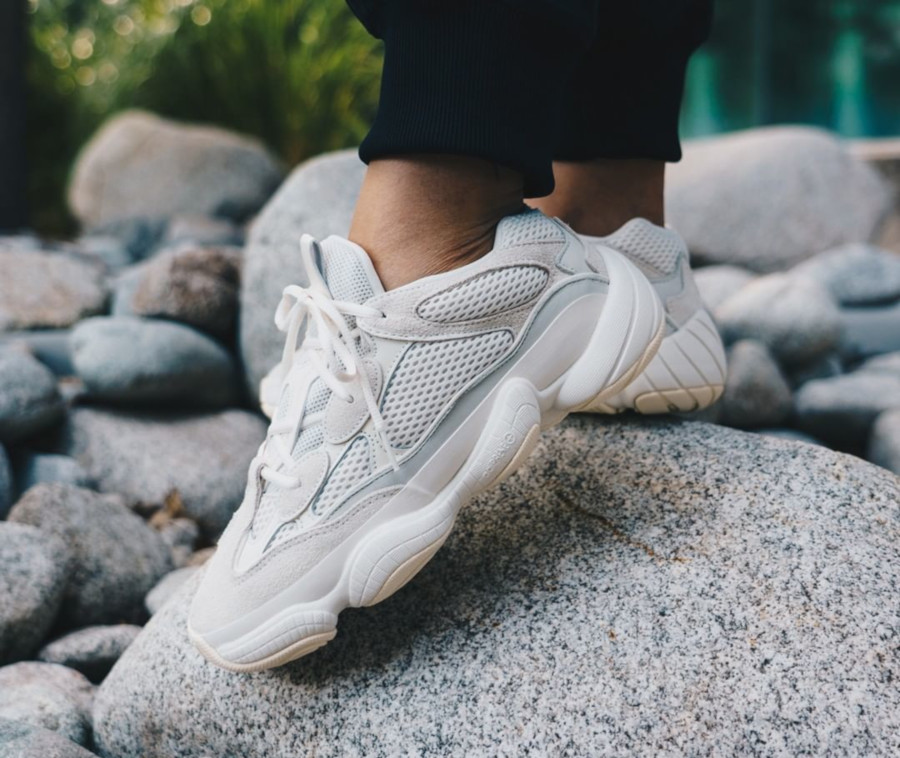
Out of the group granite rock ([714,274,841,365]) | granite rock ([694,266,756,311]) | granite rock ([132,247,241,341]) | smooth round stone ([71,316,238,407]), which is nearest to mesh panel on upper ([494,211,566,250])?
smooth round stone ([71,316,238,407])

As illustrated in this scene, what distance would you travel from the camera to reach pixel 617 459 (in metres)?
1.64

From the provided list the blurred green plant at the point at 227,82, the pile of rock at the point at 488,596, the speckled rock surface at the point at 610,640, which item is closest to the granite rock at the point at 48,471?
the pile of rock at the point at 488,596

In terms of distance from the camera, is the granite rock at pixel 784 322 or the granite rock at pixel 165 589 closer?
the granite rock at pixel 165 589

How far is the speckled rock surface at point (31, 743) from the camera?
1.30 meters

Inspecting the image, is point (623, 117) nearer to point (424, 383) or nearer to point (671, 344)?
point (671, 344)

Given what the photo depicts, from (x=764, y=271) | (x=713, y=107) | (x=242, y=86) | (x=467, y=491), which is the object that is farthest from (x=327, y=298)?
(x=713, y=107)

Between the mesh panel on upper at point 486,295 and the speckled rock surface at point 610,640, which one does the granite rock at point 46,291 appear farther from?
the mesh panel on upper at point 486,295

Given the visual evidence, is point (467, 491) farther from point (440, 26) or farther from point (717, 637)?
point (440, 26)

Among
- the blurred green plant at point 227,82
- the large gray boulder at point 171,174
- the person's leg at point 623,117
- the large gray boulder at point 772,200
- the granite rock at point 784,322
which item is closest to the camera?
the person's leg at point 623,117

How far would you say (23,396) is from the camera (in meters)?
2.62

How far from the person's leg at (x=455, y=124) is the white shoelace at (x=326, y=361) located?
84 millimetres

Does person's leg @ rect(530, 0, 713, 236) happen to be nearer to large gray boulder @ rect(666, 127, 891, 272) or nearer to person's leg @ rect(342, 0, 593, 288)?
person's leg @ rect(342, 0, 593, 288)

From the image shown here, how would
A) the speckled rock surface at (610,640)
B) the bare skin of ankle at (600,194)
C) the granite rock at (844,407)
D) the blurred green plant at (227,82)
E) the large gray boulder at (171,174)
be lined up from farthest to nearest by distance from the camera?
the blurred green plant at (227,82), the large gray boulder at (171,174), the granite rock at (844,407), the bare skin of ankle at (600,194), the speckled rock surface at (610,640)

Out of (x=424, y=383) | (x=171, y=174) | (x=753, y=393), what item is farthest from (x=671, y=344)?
(x=171, y=174)
